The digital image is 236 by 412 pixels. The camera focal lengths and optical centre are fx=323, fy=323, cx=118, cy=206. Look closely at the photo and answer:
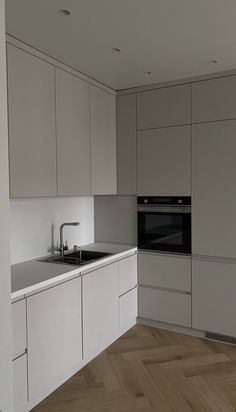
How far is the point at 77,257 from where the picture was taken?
3.20m

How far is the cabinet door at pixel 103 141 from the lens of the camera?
3107 millimetres

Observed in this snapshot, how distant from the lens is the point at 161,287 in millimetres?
3299

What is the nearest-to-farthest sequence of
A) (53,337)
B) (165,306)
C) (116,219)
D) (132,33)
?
(132,33)
(53,337)
(165,306)
(116,219)

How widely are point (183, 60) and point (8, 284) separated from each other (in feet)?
7.77

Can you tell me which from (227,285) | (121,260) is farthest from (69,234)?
(227,285)

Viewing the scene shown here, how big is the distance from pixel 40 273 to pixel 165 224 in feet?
4.64

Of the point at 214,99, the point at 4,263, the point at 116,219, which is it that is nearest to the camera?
the point at 4,263

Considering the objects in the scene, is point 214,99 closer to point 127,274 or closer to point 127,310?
point 127,274

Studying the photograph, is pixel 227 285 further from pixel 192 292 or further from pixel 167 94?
pixel 167 94

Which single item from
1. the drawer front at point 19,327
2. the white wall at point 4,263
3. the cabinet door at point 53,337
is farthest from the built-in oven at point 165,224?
the white wall at point 4,263

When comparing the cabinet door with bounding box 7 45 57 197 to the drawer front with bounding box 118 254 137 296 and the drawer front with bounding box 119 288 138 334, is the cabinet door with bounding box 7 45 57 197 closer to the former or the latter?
the drawer front with bounding box 118 254 137 296

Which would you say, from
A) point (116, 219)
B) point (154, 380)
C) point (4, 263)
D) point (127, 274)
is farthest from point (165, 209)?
point (4, 263)

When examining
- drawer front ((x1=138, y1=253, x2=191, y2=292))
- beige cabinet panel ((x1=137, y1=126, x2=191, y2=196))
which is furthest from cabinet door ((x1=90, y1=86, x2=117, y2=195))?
drawer front ((x1=138, y1=253, x2=191, y2=292))

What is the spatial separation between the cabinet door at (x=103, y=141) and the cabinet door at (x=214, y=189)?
2.82ft
